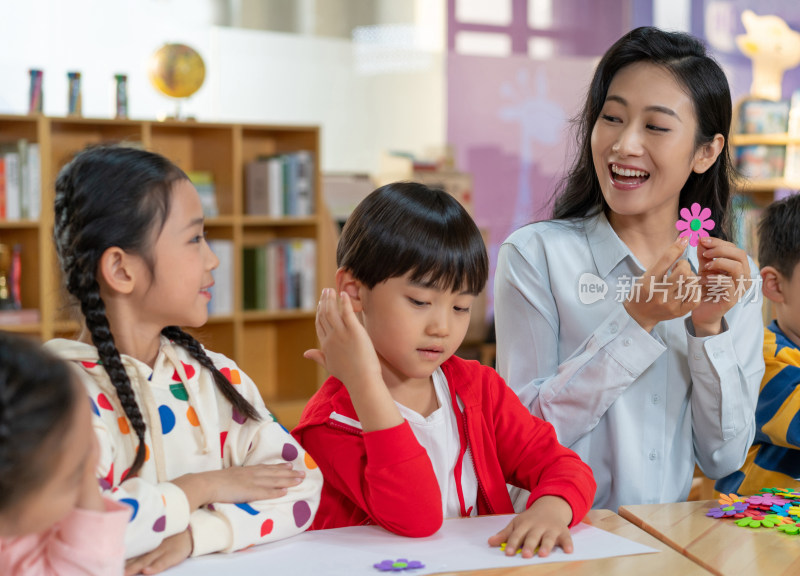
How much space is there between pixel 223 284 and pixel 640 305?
338cm

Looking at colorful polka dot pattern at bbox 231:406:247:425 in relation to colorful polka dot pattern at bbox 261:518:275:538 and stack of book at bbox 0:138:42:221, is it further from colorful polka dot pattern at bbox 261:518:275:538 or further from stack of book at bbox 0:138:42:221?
stack of book at bbox 0:138:42:221

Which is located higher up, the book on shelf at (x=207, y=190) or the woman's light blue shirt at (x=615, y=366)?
the book on shelf at (x=207, y=190)

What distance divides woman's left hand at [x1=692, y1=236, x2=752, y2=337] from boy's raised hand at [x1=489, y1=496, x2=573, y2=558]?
502 mm

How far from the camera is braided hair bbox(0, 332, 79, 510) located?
2.53 feet

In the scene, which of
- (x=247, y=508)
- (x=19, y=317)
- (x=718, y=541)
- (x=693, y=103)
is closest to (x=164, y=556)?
(x=247, y=508)

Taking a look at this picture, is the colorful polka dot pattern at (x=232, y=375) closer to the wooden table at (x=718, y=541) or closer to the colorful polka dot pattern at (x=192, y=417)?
the colorful polka dot pattern at (x=192, y=417)

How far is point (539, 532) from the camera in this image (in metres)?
1.18

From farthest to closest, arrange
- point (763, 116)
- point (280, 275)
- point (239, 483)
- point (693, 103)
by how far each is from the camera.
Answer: point (763, 116)
point (280, 275)
point (693, 103)
point (239, 483)

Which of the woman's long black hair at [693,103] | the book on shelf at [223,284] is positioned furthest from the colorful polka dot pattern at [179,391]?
the book on shelf at [223,284]

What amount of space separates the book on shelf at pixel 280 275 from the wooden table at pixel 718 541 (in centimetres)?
359

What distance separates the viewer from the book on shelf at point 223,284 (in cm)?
460

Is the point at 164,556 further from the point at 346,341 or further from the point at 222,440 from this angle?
the point at 346,341

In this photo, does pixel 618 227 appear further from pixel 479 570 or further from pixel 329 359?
pixel 479 570

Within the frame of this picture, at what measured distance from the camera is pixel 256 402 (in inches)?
52.0
